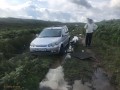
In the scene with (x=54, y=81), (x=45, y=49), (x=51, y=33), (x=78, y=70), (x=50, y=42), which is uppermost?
(x=51, y=33)

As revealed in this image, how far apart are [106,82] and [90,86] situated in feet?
3.36

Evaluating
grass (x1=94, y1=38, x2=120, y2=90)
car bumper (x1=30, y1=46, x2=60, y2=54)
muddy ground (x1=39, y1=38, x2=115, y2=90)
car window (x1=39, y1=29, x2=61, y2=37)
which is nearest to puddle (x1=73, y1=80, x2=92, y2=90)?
muddy ground (x1=39, y1=38, x2=115, y2=90)

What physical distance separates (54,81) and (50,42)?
5685 millimetres

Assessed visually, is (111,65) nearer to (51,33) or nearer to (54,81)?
(54,81)

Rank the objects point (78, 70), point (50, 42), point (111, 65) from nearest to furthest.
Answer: point (78, 70), point (111, 65), point (50, 42)

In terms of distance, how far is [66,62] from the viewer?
48.5ft

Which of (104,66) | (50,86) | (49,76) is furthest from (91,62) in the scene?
(50,86)

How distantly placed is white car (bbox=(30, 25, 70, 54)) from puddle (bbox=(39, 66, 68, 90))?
3496 millimetres

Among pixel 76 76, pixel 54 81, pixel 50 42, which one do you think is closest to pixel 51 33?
pixel 50 42

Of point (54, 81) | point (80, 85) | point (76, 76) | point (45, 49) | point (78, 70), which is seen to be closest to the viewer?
point (80, 85)

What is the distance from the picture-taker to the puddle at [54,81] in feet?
34.6

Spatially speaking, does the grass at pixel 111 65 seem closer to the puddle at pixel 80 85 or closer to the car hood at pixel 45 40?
the puddle at pixel 80 85

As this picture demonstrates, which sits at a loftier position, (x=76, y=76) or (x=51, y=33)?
→ (x=51, y=33)

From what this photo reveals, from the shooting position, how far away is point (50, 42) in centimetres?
1689
